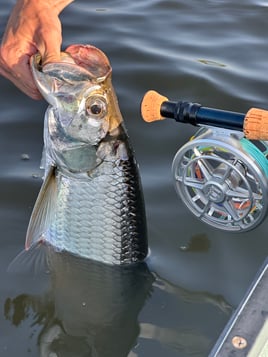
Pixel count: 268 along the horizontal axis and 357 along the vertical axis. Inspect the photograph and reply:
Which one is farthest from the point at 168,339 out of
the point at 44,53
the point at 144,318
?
the point at 44,53

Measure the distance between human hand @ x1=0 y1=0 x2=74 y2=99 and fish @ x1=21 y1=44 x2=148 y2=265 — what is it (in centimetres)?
6

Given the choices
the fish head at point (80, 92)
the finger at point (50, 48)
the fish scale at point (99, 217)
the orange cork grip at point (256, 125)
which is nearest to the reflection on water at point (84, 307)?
the fish scale at point (99, 217)

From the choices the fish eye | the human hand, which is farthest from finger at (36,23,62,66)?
the fish eye

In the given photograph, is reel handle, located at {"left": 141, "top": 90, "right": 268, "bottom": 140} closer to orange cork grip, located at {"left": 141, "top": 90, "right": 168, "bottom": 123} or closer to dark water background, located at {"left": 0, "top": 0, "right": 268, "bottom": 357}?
orange cork grip, located at {"left": 141, "top": 90, "right": 168, "bottom": 123}

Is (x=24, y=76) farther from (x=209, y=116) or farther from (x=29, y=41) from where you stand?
(x=209, y=116)

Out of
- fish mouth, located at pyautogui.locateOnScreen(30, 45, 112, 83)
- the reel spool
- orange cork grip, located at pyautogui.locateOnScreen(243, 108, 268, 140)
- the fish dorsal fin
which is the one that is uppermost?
orange cork grip, located at pyautogui.locateOnScreen(243, 108, 268, 140)

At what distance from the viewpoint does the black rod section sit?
7.93ft

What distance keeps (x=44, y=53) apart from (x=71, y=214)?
736 millimetres

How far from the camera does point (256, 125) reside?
2281mm

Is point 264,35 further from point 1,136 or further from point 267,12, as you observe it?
point 1,136

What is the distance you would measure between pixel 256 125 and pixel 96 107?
0.70 meters

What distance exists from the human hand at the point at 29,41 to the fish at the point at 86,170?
0.06m

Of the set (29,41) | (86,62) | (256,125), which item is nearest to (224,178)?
(256,125)

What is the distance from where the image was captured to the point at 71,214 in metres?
2.94
